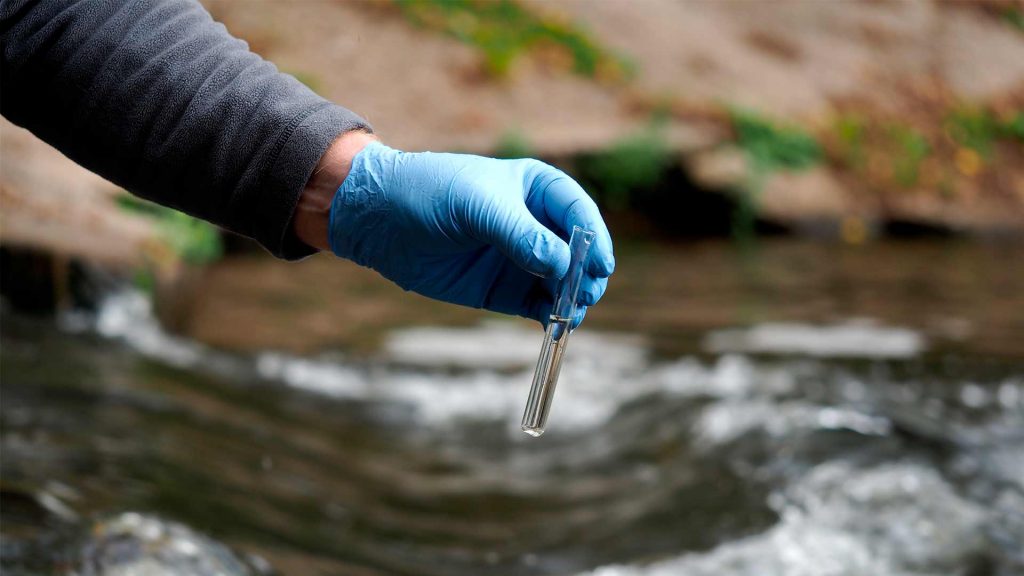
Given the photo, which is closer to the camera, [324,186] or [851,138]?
[324,186]

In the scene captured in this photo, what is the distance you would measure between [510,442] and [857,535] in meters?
1.43

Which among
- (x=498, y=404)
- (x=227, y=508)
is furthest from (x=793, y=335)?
(x=227, y=508)

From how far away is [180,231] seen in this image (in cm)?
599

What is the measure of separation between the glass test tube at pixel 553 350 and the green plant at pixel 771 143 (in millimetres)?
7269

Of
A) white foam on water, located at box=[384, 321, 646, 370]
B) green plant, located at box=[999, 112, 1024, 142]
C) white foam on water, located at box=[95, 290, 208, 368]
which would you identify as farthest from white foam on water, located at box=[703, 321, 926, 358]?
green plant, located at box=[999, 112, 1024, 142]

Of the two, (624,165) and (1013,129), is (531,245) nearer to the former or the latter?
(624,165)

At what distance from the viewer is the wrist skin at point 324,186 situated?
1820 mm

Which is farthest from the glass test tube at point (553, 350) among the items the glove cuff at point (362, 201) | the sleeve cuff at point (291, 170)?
the sleeve cuff at point (291, 170)

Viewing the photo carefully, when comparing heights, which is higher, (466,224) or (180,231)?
(180,231)

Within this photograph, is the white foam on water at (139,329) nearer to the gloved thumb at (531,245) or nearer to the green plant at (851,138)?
the gloved thumb at (531,245)

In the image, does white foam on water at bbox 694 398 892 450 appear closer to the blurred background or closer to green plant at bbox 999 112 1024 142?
the blurred background

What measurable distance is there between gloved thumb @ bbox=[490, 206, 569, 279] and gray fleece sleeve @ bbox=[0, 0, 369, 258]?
332mm

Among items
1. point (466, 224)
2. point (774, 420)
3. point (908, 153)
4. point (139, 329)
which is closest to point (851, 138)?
point (908, 153)

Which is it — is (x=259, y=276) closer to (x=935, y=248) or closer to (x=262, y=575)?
(x=262, y=575)
